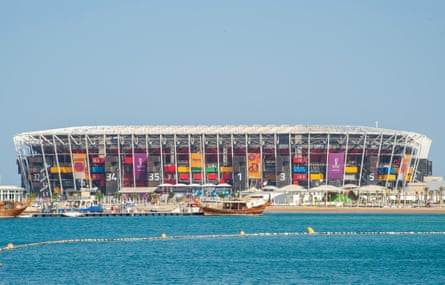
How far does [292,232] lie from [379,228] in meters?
15.0

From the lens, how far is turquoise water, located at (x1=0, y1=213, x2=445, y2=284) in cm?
6278

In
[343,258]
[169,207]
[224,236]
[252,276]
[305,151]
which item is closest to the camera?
[252,276]

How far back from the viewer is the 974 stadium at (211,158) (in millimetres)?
187125

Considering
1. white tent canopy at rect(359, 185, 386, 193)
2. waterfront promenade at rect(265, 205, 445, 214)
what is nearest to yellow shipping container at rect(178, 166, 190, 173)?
waterfront promenade at rect(265, 205, 445, 214)

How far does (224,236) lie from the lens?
332 ft

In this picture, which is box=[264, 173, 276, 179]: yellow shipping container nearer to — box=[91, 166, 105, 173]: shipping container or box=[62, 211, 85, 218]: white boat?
box=[91, 166, 105, 173]: shipping container

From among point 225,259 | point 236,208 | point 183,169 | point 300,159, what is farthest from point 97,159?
point 225,259

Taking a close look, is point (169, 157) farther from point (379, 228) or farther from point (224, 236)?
point (224, 236)

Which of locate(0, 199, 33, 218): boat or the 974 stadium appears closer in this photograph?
locate(0, 199, 33, 218): boat

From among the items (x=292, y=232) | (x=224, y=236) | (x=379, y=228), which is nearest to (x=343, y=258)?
(x=224, y=236)

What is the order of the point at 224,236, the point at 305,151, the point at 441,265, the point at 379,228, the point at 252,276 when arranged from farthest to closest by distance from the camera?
1. the point at 305,151
2. the point at 379,228
3. the point at 224,236
4. the point at 441,265
5. the point at 252,276

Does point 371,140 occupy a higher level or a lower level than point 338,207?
higher

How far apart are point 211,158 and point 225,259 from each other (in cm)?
11529

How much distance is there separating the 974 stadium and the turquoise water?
242 ft
